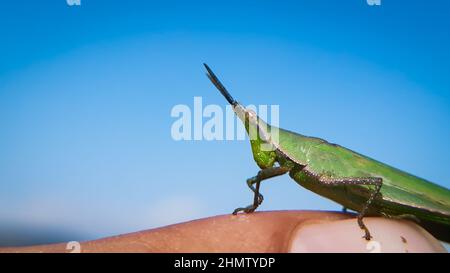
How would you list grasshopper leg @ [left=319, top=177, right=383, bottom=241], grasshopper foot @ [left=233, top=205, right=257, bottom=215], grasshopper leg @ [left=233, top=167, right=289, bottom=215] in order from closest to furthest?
grasshopper leg @ [left=319, top=177, right=383, bottom=241] < grasshopper leg @ [left=233, top=167, right=289, bottom=215] < grasshopper foot @ [left=233, top=205, right=257, bottom=215]

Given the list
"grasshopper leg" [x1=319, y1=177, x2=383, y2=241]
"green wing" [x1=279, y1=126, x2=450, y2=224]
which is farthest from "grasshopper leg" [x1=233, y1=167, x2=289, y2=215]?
"grasshopper leg" [x1=319, y1=177, x2=383, y2=241]

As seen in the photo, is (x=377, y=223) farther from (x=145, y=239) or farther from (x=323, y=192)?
(x=145, y=239)

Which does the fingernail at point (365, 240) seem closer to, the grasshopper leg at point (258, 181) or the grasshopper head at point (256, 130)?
the grasshopper leg at point (258, 181)

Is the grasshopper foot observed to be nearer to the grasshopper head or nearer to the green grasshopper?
the green grasshopper

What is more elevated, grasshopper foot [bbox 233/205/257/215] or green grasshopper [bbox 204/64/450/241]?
green grasshopper [bbox 204/64/450/241]

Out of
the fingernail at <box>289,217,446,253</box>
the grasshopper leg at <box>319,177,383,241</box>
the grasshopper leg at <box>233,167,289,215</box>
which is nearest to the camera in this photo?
the fingernail at <box>289,217,446,253</box>
